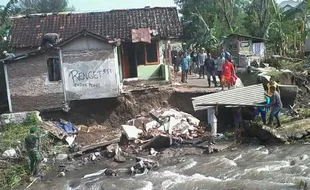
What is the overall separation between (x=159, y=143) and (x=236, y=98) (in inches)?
130

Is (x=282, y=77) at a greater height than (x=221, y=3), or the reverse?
(x=221, y=3)

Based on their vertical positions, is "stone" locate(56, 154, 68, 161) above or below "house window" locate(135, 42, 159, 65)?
below

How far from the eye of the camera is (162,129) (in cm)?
1655

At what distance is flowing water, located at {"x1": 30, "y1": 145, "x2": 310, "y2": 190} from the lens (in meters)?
10.8

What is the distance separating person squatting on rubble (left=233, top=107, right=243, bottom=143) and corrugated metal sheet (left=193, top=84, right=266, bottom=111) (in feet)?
1.27

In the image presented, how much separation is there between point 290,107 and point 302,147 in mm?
3372

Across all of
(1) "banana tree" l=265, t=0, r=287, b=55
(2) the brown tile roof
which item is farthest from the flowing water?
(1) "banana tree" l=265, t=0, r=287, b=55

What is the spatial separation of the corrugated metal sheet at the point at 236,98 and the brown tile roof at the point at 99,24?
6245mm

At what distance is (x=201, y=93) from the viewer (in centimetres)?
1830

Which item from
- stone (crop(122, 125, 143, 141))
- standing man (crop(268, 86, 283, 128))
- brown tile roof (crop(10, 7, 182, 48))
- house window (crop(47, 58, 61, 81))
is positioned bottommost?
stone (crop(122, 125, 143, 141))

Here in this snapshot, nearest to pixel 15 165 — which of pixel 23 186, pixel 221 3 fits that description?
pixel 23 186

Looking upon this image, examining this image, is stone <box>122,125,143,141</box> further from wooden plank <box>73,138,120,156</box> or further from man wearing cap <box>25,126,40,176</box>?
man wearing cap <box>25,126,40,176</box>

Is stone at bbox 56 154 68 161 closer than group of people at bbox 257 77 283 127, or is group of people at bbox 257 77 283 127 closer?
group of people at bbox 257 77 283 127

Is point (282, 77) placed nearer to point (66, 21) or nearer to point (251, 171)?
point (251, 171)
